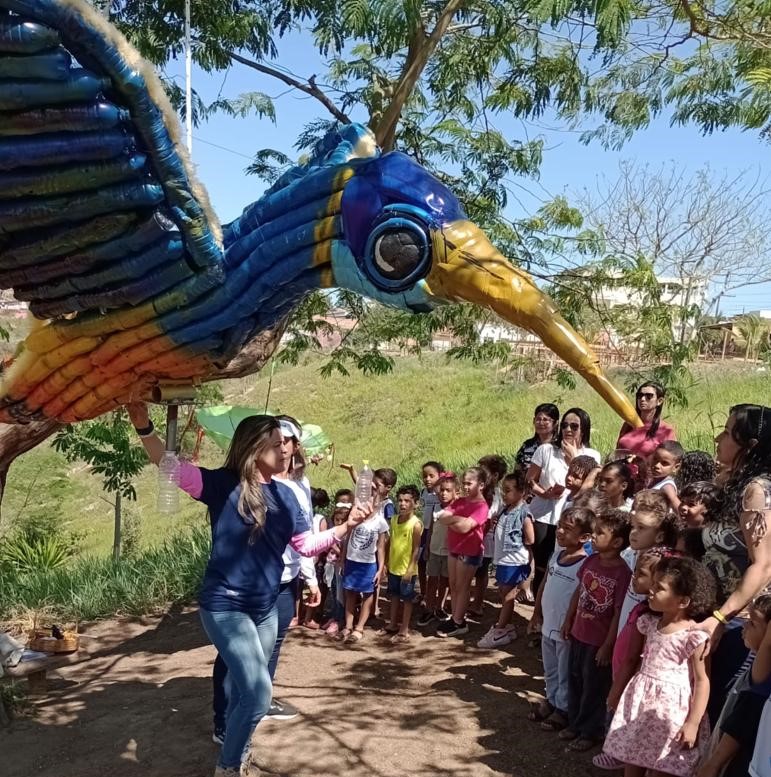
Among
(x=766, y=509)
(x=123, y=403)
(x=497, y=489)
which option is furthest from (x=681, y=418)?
(x=123, y=403)

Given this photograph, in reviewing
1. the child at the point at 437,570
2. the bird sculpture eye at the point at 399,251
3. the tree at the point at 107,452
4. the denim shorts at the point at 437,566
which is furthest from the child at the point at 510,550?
the tree at the point at 107,452

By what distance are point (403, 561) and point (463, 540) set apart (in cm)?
44

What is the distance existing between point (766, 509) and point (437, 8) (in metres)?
3.71

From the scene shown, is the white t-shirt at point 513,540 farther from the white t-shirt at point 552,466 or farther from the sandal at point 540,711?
the sandal at point 540,711

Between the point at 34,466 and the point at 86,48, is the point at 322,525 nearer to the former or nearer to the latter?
the point at 86,48

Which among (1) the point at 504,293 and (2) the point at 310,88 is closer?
(1) the point at 504,293

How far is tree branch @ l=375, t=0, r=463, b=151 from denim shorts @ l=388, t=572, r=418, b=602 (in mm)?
2724

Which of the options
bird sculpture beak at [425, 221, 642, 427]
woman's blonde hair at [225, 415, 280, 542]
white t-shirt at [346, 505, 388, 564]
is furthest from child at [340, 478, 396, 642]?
bird sculpture beak at [425, 221, 642, 427]

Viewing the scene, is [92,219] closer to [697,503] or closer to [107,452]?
[697,503]

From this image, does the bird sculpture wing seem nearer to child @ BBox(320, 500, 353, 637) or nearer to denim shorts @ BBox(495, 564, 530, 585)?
child @ BBox(320, 500, 353, 637)

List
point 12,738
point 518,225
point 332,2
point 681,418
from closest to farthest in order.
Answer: point 12,738
point 332,2
point 518,225
point 681,418

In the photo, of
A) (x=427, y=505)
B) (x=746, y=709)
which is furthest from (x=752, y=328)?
(x=746, y=709)

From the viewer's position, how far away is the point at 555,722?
11.3 ft

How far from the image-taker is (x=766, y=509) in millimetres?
2391
